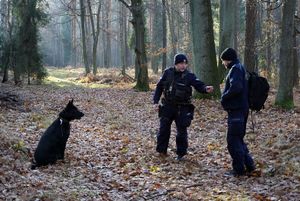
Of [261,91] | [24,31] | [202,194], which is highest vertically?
[24,31]

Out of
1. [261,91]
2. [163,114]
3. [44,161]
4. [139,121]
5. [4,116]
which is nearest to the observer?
[261,91]

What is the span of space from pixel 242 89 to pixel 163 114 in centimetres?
221

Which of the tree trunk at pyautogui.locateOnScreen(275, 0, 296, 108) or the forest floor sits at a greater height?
the tree trunk at pyautogui.locateOnScreen(275, 0, 296, 108)

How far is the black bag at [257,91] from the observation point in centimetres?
762

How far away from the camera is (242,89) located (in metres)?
7.39

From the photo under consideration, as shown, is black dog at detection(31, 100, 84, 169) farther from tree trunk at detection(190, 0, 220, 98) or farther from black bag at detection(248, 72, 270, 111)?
tree trunk at detection(190, 0, 220, 98)

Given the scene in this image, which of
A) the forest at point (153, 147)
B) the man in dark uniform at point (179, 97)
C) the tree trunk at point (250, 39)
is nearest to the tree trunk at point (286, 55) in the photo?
the forest at point (153, 147)

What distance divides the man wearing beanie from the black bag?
13 cm

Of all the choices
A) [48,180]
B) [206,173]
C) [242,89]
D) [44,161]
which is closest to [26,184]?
[48,180]

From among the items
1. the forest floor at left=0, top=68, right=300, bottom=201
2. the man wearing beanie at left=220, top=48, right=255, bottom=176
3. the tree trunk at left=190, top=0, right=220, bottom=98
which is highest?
the tree trunk at left=190, top=0, right=220, bottom=98

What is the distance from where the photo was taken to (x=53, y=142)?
8539 millimetres

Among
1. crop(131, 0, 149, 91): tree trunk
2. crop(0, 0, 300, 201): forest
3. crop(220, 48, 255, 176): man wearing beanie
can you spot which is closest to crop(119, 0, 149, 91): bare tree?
crop(131, 0, 149, 91): tree trunk

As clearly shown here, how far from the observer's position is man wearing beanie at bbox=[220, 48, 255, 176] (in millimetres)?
7383

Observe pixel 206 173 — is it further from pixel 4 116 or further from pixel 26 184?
pixel 4 116
